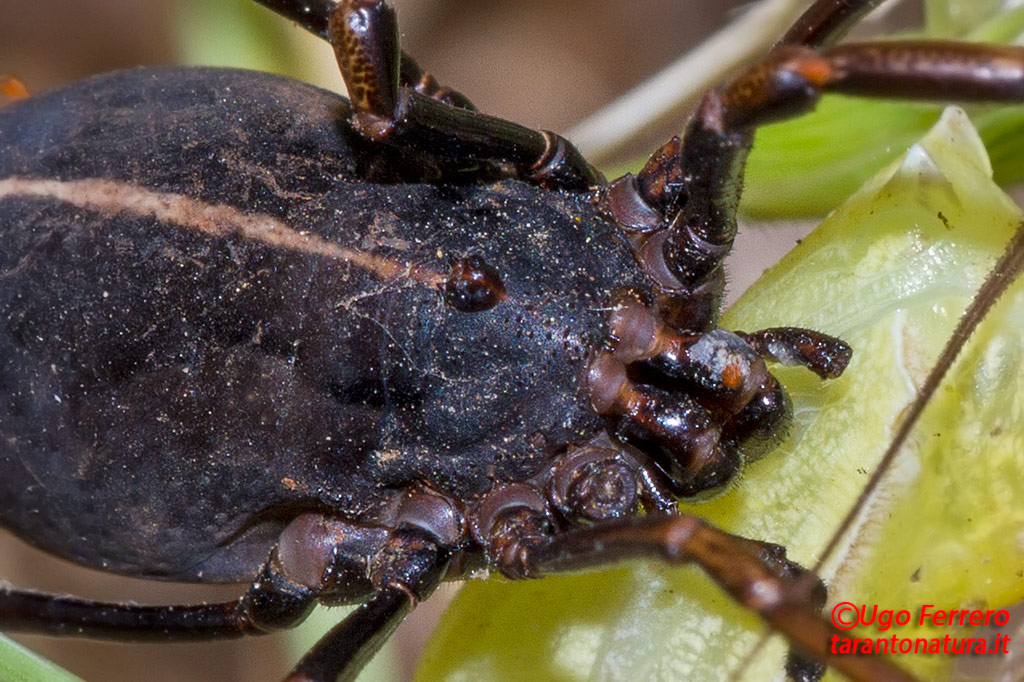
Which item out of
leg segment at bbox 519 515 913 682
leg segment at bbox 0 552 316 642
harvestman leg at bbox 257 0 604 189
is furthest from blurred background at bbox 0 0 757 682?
leg segment at bbox 519 515 913 682

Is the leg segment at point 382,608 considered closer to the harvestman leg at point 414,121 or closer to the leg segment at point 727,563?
the leg segment at point 727,563

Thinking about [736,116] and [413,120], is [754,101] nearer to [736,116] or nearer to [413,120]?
[736,116]

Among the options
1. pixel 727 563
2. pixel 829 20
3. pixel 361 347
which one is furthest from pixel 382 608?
pixel 829 20

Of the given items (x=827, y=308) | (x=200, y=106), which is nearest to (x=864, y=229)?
(x=827, y=308)

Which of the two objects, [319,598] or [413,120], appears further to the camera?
[319,598]

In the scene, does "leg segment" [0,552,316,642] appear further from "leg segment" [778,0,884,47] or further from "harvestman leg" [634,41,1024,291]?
"leg segment" [778,0,884,47]

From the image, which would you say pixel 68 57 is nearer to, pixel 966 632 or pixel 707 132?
pixel 707 132
